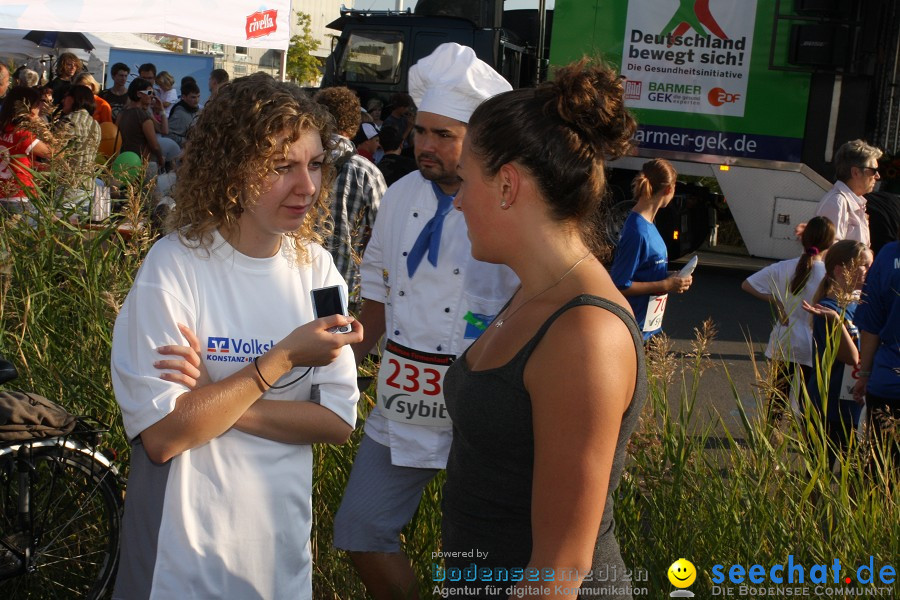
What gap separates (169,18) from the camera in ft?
32.1

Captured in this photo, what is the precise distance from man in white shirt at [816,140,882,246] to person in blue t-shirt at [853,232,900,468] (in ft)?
9.53

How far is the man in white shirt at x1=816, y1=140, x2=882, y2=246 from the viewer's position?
7.55 m

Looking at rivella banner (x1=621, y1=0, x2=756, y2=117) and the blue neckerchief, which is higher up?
rivella banner (x1=621, y1=0, x2=756, y2=117)

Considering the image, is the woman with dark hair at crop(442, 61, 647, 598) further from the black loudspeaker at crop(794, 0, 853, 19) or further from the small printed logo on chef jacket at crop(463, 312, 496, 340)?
the black loudspeaker at crop(794, 0, 853, 19)

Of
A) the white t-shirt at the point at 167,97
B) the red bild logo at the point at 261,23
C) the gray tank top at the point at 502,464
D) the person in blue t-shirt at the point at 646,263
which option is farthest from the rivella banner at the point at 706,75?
the gray tank top at the point at 502,464

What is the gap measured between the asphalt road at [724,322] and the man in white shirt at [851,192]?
41.5 inches

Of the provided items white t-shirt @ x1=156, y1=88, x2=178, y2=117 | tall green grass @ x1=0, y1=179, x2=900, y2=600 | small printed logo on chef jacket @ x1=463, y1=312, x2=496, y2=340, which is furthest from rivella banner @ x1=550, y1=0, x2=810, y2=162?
small printed logo on chef jacket @ x1=463, y1=312, x2=496, y2=340

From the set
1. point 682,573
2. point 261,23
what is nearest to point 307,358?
point 682,573

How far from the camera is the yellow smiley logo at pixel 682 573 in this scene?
295cm

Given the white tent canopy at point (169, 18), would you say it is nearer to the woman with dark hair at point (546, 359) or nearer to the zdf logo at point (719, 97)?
the zdf logo at point (719, 97)

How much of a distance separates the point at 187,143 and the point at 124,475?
5.96 ft

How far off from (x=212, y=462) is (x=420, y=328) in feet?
3.70

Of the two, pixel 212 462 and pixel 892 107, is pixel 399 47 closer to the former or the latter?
pixel 892 107

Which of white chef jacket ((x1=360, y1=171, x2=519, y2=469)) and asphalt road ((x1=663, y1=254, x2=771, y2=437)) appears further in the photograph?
asphalt road ((x1=663, y1=254, x2=771, y2=437))
